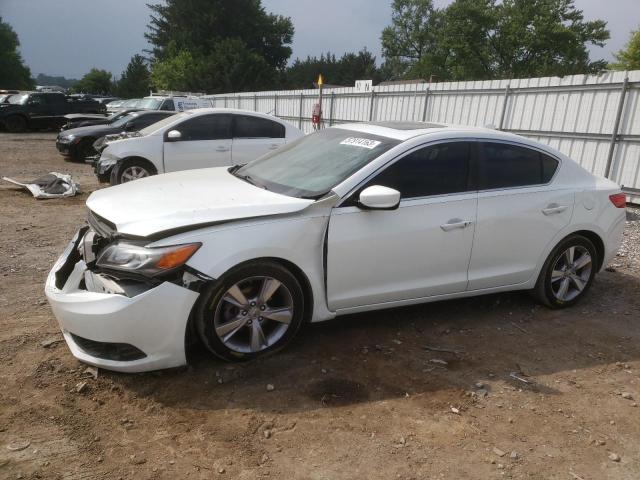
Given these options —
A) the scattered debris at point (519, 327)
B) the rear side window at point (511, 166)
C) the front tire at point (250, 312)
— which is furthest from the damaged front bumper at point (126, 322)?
the scattered debris at point (519, 327)

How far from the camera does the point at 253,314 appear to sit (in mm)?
3373

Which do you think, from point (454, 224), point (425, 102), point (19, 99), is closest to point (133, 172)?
point (454, 224)

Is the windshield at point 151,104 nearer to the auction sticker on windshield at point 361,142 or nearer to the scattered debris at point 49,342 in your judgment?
the auction sticker on windshield at point 361,142

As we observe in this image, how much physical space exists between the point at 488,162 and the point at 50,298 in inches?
131

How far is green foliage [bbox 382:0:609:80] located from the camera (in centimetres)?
4900

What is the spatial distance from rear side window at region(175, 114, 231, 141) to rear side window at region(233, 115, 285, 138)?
0.18 m

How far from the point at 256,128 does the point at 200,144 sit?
1.06 m

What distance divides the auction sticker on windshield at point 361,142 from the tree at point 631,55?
140 feet

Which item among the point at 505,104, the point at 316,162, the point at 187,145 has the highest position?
the point at 505,104

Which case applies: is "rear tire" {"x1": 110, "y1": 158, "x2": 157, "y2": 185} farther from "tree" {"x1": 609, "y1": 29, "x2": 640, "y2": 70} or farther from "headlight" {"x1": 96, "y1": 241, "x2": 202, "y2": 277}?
"tree" {"x1": 609, "y1": 29, "x2": 640, "y2": 70}

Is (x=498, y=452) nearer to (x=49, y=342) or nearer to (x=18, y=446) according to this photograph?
(x=18, y=446)

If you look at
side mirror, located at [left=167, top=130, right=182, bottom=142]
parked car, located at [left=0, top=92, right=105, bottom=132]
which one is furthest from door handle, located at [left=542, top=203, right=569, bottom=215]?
parked car, located at [left=0, top=92, right=105, bottom=132]

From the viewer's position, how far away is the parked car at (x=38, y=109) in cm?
2283

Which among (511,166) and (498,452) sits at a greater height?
(511,166)
